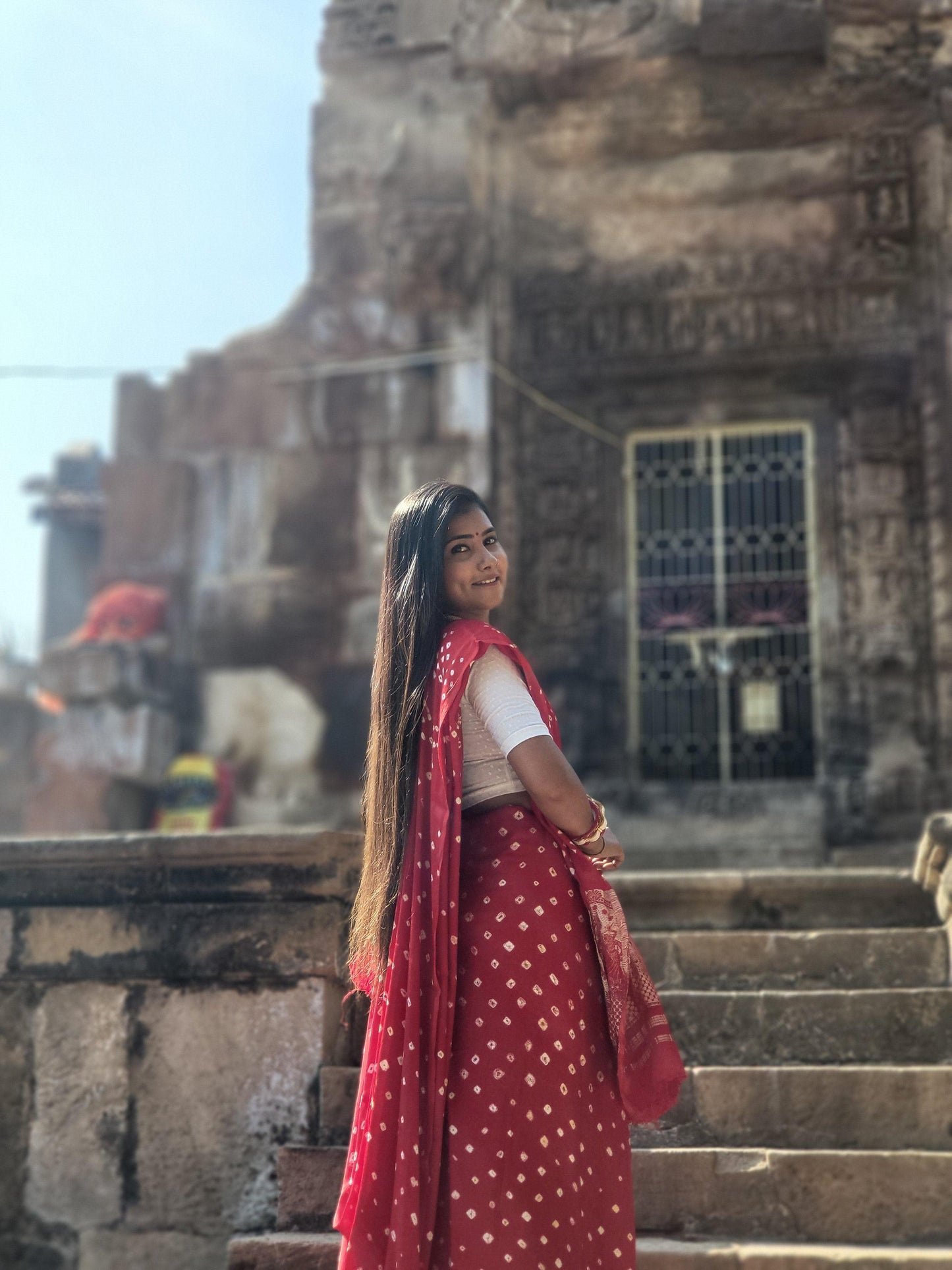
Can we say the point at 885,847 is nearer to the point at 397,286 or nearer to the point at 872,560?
the point at 872,560

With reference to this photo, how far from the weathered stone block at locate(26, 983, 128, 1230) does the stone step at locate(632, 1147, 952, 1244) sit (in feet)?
4.97

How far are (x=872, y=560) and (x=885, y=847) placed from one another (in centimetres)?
169

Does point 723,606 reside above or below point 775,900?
above

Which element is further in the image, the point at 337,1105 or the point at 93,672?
the point at 93,672

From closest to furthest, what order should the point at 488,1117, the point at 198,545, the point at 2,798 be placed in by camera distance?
1. the point at 488,1117
2. the point at 198,545
3. the point at 2,798

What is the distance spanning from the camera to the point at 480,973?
278cm

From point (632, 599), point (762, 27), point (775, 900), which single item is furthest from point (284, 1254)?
point (762, 27)

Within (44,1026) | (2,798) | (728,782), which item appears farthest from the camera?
(2,798)

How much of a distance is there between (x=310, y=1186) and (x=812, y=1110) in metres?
1.41

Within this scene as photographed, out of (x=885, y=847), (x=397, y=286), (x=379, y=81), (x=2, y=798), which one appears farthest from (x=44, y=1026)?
(x=2, y=798)

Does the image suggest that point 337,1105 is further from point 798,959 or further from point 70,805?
point 70,805

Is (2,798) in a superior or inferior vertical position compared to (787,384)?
inferior

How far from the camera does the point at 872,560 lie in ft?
27.7

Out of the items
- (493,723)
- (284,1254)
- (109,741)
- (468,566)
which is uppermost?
(468,566)
